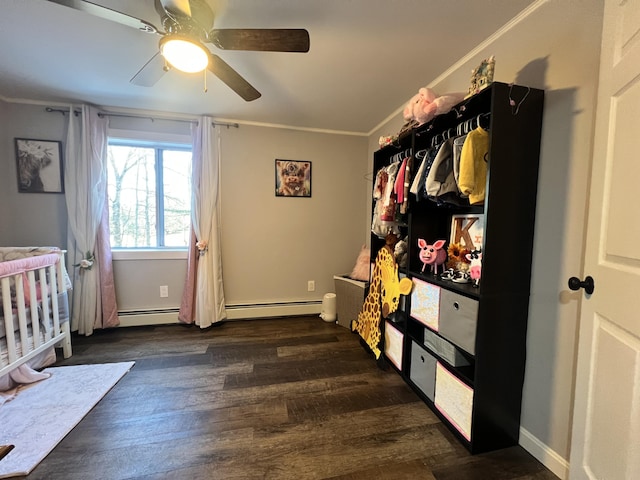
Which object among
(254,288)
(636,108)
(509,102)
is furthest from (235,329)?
(636,108)

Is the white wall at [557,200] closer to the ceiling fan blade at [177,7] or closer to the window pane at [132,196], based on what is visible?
the ceiling fan blade at [177,7]

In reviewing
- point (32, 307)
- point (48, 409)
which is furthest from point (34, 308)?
point (48, 409)

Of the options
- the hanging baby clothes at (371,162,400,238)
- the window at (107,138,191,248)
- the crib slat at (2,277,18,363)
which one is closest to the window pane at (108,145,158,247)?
the window at (107,138,191,248)

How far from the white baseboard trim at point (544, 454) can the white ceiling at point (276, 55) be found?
2.20 meters

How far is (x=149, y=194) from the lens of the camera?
2.82 metres

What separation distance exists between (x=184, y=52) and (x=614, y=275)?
6.71ft

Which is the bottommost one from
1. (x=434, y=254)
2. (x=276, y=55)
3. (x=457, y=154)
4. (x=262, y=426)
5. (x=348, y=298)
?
(x=262, y=426)

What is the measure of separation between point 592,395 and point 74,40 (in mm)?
3205

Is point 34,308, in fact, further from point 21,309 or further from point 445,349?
point 445,349

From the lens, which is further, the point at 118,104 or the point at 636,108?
the point at 118,104

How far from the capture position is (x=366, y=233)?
326cm

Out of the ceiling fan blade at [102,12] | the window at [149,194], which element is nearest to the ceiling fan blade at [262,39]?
the ceiling fan blade at [102,12]

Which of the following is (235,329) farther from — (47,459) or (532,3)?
(532,3)

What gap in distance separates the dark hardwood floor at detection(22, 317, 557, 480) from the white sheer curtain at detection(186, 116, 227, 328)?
0.57 metres
